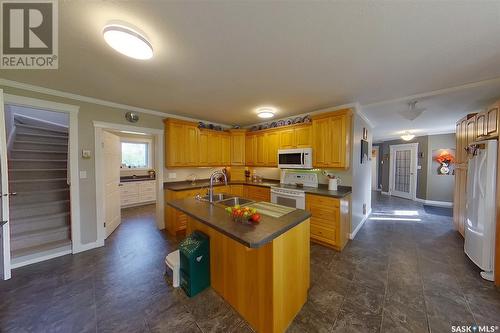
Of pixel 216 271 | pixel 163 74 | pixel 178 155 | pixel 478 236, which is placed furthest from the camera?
pixel 178 155

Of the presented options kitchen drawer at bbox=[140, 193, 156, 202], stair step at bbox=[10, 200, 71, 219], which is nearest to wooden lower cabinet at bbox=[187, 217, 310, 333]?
stair step at bbox=[10, 200, 71, 219]

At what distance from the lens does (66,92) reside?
270cm

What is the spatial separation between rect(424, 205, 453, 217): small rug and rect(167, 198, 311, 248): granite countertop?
5767mm

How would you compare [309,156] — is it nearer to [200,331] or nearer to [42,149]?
[200,331]

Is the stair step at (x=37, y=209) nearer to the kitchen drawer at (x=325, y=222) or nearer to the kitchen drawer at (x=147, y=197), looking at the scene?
the kitchen drawer at (x=147, y=197)

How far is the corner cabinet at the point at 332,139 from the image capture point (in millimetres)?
3074

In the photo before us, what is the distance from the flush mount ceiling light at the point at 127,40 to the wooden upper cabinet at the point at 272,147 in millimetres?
3074

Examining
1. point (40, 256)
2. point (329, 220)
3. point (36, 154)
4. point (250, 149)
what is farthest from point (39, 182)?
point (329, 220)

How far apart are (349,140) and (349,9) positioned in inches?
89.7

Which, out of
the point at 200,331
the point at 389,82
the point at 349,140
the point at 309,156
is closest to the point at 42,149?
the point at 200,331

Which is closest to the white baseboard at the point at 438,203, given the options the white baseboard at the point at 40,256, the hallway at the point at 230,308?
the hallway at the point at 230,308

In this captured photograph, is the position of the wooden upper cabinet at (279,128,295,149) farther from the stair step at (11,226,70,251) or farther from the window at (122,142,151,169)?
the window at (122,142,151,169)

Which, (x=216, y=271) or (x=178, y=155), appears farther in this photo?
(x=178, y=155)

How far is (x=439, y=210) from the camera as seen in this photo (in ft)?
17.3
